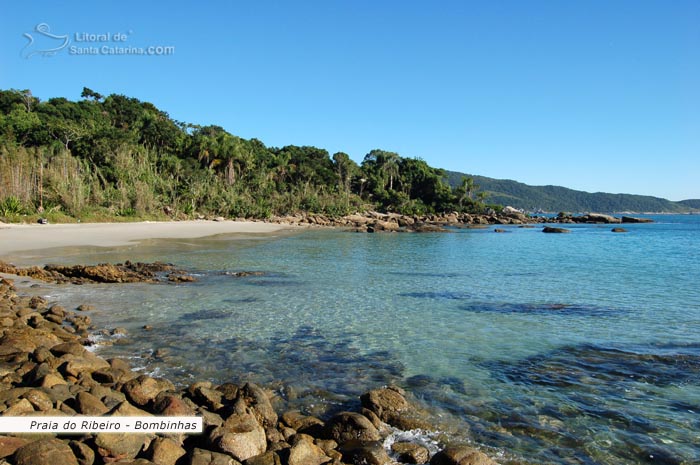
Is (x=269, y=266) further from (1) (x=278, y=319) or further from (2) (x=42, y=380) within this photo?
(2) (x=42, y=380)

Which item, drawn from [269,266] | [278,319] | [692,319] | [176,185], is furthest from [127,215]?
[692,319]

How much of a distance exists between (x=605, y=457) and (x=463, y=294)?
10.2m

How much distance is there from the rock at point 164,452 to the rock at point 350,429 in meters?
1.75

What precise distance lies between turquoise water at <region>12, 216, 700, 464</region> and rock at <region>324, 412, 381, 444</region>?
Answer: 2.98ft

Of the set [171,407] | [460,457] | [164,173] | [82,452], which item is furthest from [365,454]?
[164,173]

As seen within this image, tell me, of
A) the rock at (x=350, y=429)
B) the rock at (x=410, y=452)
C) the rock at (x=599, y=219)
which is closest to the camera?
the rock at (x=410, y=452)

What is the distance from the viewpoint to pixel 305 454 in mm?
4598

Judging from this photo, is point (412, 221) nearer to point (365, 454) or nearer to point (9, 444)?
point (365, 454)

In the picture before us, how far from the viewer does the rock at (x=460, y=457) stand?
4723 mm

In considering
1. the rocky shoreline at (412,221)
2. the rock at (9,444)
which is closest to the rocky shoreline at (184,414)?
the rock at (9,444)

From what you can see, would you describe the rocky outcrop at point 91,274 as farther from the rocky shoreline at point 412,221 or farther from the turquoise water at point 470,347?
the rocky shoreline at point 412,221

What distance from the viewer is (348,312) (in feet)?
41.0

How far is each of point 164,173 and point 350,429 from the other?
188 ft

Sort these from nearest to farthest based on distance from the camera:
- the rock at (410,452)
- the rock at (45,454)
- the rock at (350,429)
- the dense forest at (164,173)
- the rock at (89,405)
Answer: the rock at (45,454)
the rock at (89,405)
the rock at (410,452)
the rock at (350,429)
the dense forest at (164,173)
